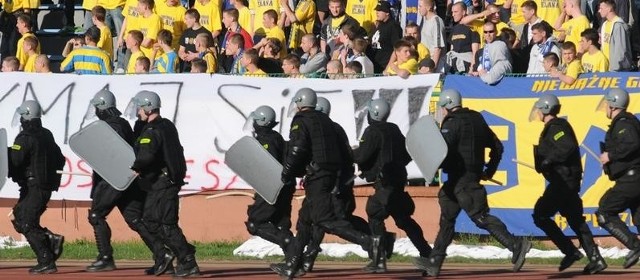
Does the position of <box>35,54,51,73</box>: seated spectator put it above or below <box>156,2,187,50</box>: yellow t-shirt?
below

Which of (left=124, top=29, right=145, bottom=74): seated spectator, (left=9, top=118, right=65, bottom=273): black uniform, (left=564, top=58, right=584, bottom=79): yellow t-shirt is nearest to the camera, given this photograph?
(left=9, top=118, right=65, bottom=273): black uniform

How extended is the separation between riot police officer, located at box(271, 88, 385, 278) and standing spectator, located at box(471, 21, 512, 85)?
14.2 ft

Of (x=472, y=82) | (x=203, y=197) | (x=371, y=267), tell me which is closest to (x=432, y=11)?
(x=472, y=82)

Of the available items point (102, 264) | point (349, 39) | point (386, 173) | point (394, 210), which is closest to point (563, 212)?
point (394, 210)

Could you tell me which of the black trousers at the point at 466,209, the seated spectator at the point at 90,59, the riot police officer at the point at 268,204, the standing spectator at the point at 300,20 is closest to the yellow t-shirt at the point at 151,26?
the seated spectator at the point at 90,59

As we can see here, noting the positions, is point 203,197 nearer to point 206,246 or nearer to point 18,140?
point 206,246

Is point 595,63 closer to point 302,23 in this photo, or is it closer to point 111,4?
point 302,23

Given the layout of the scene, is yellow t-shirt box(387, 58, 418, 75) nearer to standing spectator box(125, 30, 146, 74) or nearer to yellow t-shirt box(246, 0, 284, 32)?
yellow t-shirt box(246, 0, 284, 32)

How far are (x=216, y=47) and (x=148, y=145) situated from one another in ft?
22.4

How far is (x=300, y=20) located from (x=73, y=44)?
132 inches

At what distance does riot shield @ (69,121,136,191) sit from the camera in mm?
18047

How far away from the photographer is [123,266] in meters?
19.7

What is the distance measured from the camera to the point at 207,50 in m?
23.1

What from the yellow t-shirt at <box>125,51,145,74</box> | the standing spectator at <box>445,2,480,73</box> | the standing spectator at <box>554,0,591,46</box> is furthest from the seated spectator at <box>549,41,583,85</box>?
the yellow t-shirt at <box>125,51,145,74</box>
